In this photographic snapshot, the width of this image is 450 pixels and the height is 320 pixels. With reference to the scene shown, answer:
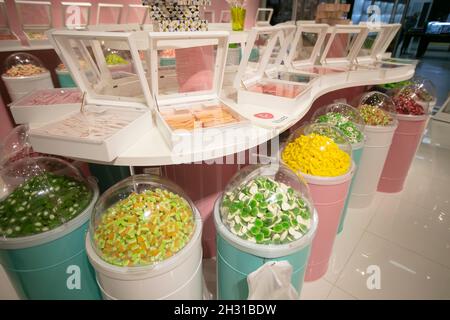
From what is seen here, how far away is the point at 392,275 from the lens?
1900mm

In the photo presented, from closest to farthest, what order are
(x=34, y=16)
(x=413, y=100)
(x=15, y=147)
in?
1. (x=15, y=147)
2. (x=413, y=100)
3. (x=34, y=16)

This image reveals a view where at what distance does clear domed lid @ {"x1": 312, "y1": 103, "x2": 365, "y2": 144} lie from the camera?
81.0 inches

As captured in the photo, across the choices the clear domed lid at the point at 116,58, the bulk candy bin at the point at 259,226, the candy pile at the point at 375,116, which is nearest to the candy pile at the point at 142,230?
the bulk candy bin at the point at 259,226

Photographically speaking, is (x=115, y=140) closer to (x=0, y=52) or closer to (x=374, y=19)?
(x=374, y=19)

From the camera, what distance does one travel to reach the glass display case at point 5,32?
11.8 feet

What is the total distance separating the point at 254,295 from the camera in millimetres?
1111

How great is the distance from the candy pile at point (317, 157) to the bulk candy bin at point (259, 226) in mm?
204

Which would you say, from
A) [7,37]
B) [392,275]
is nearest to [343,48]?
[392,275]

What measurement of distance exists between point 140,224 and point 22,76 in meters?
3.42

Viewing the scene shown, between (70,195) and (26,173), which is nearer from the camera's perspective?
(70,195)

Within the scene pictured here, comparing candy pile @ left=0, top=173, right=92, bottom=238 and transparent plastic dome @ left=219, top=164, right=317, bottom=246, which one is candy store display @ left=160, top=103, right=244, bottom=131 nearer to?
transparent plastic dome @ left=219, top=164, right=317, bottom=246

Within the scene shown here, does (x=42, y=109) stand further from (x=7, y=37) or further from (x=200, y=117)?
(x=7, y=37)

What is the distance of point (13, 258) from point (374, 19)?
133 inches
